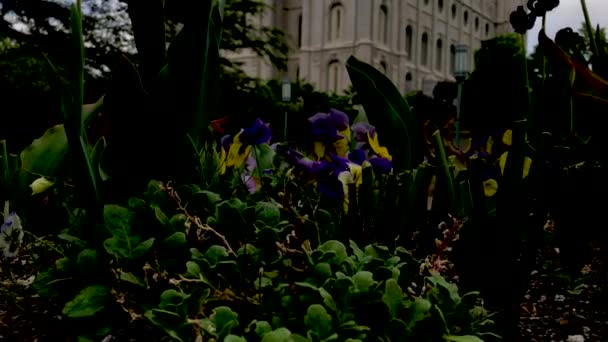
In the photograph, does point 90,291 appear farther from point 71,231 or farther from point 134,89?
point 134,89

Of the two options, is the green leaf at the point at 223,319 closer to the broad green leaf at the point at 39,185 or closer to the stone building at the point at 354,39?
the broad green leaf at the point at 39,185

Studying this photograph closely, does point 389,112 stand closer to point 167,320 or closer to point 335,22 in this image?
point 167,320

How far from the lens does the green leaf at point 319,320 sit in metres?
1.01

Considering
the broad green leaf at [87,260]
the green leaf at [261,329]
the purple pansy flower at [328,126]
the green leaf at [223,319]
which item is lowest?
the green leaf at [261,329]

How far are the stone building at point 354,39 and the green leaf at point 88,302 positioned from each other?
127 ft

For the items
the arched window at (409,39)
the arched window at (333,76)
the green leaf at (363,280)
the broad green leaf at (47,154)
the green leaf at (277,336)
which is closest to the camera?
the green leaf at (277,336)

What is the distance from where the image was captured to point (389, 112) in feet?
5.80

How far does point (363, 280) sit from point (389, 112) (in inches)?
30.5

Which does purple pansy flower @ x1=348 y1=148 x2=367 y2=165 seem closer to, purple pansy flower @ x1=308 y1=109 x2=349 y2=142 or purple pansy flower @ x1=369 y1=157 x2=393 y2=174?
purple pansy flower @ x1=369 y1=157 x2=393 y2=174

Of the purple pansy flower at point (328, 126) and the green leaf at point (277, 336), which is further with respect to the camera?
the purple pansy flower at point (328, 126)

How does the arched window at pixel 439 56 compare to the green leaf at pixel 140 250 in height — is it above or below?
above

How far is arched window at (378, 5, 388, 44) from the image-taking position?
140ft

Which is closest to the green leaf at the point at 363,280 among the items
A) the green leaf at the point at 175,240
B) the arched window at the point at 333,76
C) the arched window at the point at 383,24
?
the green leaf at the point at 175,240

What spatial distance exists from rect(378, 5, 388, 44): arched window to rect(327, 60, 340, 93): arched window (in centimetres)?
340
